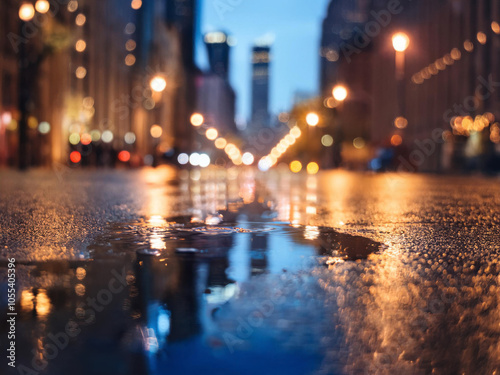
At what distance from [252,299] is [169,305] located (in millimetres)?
493

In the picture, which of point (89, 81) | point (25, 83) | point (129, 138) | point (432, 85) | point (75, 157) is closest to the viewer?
point (25, 83)

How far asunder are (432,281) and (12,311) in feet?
8.49

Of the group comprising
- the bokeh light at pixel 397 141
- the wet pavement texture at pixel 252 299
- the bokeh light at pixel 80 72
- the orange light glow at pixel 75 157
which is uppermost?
the bokeh light at pixel 80 72

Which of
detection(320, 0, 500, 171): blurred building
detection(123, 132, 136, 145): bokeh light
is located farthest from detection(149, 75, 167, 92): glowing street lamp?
detection(123, 132, 136, 145): bokeh light

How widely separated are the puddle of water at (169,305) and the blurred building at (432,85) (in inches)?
1145

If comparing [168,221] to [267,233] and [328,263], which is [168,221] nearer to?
[267,233]

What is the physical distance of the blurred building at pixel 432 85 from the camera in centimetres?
6006

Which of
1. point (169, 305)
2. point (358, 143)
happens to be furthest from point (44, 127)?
point (358, 143)

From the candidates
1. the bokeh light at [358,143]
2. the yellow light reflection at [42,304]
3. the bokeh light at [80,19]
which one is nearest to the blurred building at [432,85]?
the bokeh light at [358,143]

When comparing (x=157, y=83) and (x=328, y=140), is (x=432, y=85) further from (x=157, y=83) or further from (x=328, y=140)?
(x=157, y=83)

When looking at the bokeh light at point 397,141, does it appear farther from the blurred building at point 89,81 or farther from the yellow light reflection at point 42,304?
the yellow light reflection at point 42,304

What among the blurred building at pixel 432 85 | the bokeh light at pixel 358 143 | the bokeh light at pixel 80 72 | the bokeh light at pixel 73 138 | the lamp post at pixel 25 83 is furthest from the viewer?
the bokeh light at pixel 358 143

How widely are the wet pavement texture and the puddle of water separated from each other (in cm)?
1

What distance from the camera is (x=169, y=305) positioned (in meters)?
4.22
